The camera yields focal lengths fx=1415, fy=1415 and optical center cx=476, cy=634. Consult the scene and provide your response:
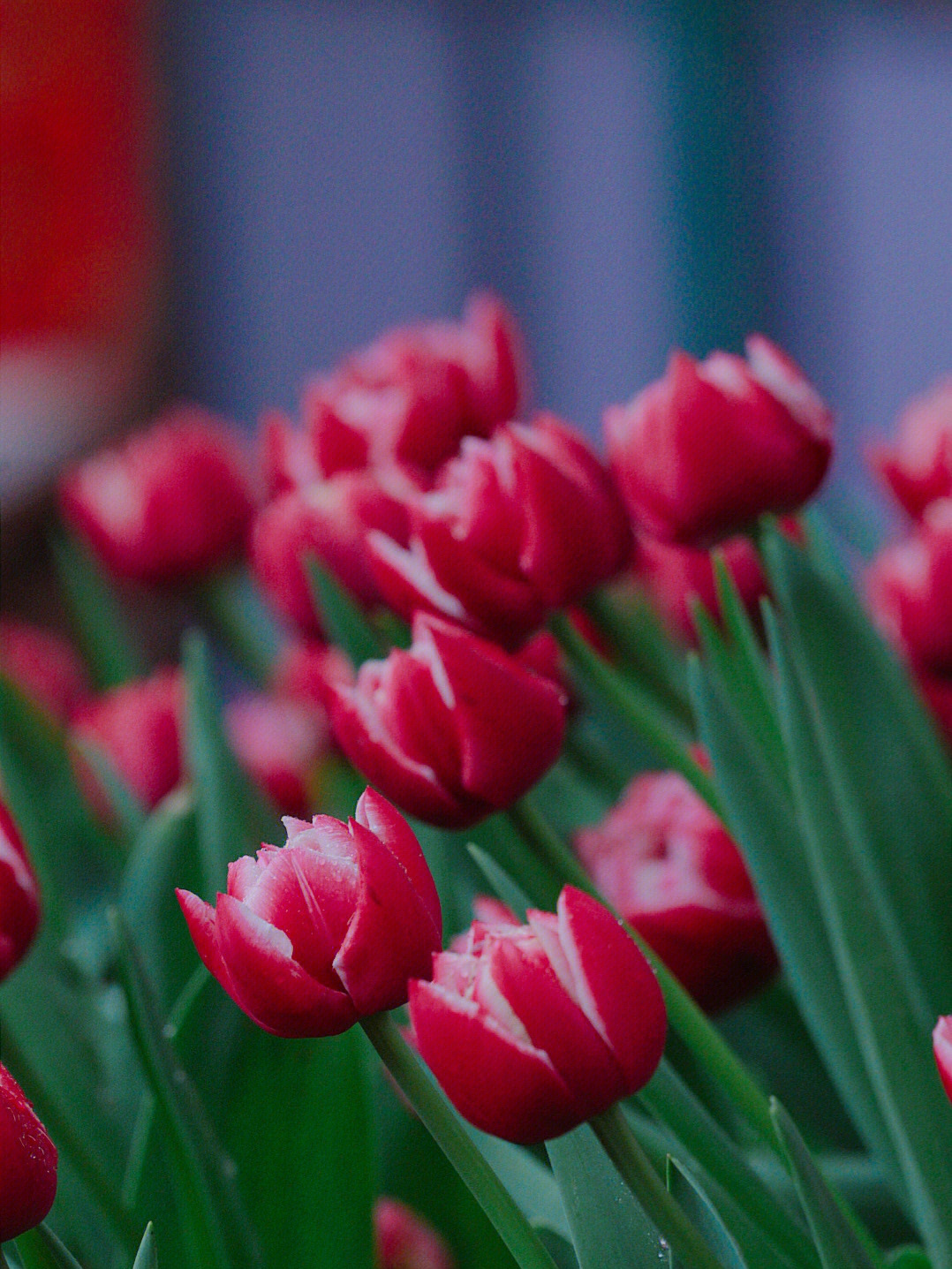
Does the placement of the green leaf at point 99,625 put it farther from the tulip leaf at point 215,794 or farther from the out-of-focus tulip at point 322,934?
the out-of-focus tulip at point 322,934

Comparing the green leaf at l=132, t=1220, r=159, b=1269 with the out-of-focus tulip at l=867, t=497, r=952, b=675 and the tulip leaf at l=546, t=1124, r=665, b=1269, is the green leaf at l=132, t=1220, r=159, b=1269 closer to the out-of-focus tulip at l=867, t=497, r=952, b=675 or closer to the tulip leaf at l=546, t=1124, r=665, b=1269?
the tulip leaf at l=546, t=1124, r=665, b=1269

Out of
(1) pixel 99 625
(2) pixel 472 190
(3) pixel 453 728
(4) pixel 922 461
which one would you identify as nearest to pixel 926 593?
(4) pixel 922 461

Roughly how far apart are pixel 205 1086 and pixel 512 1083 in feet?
0.40

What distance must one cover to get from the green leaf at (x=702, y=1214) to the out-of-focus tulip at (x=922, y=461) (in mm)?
201

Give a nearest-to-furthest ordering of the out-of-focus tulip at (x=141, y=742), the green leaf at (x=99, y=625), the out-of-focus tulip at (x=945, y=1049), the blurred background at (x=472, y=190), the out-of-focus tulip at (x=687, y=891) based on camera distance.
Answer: the out-of-focus tulip at (x=945, y=1049) → the out-of-focus tulip at (x=687, y=891) → the out-of-focus tulip at (x=141, y=742) → the green leaf at (x=99, y=625) → the blurred background at (x=472, y=190)

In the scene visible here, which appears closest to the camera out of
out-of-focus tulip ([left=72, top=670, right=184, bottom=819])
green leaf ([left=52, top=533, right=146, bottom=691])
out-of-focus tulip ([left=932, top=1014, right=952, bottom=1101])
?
out-of-focus tulip ([left=932, top=1014, right=952, bottom=1101])

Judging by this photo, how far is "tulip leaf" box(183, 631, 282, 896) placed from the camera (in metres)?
0.31

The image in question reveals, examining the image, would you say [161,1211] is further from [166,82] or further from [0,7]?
[166,82]

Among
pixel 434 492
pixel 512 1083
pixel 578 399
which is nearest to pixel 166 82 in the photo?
pixel 578 399

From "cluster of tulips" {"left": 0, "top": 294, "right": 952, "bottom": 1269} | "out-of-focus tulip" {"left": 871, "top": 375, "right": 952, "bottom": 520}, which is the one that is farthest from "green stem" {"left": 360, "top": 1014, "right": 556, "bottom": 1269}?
"out-of-focus tulip" {"left": 871, "top": 375, "right": 952, "bottom": 520}

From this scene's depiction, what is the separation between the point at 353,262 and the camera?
206 centimetres

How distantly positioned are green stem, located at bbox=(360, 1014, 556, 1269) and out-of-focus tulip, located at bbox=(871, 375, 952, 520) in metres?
0.22

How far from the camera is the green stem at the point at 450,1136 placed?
170 millimetres

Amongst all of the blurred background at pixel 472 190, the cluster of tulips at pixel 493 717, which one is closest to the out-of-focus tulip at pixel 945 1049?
the cluster of tulips at pixel 493 717
